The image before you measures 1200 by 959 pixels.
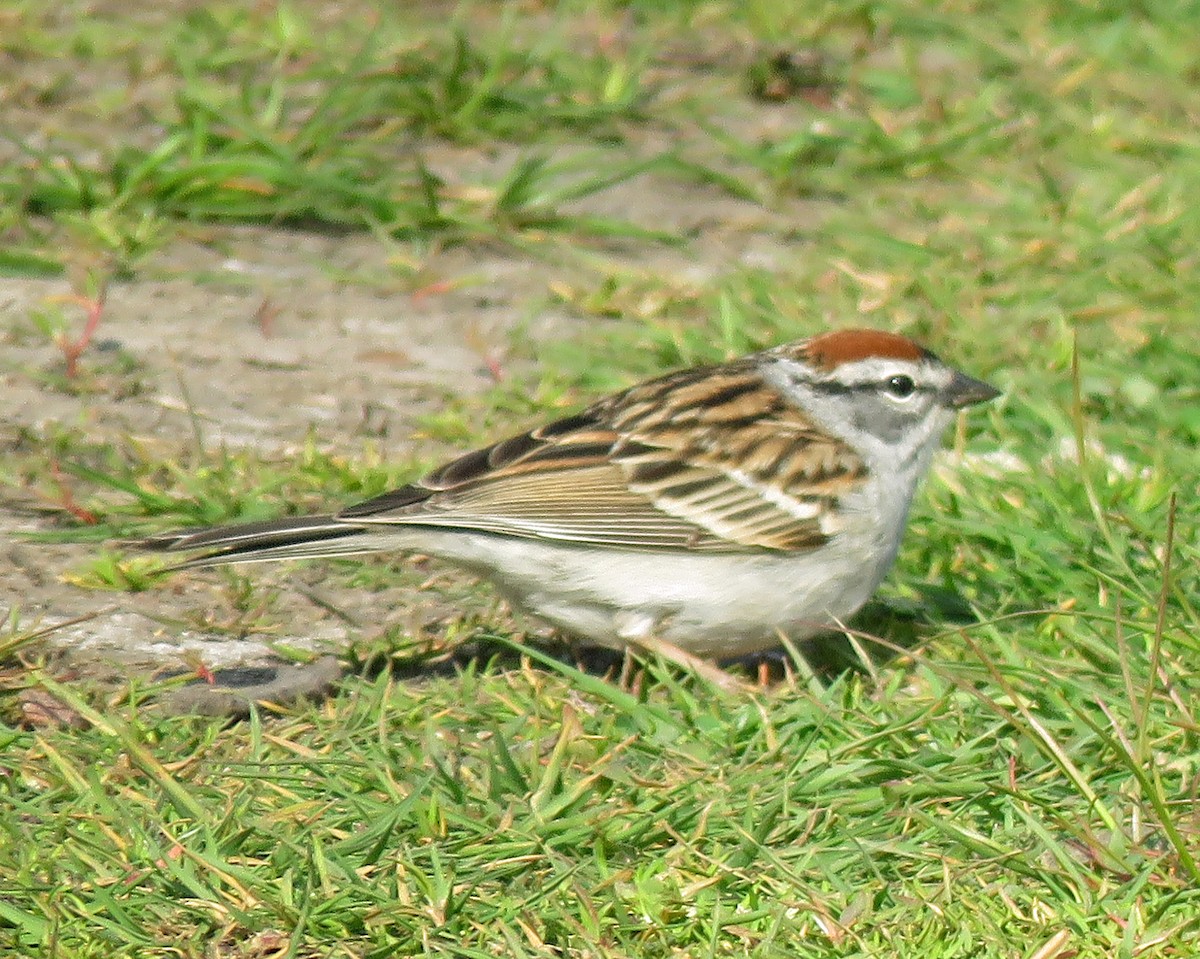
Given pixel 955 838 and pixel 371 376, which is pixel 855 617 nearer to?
pixel 955 838

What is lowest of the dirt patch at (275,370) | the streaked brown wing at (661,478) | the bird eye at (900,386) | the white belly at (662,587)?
the dirt patch at (275,370)

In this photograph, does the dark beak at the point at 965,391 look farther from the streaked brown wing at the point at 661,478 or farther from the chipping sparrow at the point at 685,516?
the streaked brown wing at the point at 661,478

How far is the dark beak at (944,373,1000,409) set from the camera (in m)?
5.09

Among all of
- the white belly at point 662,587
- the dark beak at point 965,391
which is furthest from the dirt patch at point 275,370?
the dark beak at point 965,391

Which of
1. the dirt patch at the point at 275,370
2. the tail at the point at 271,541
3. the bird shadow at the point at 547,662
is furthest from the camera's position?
the dirt patch at the point at 275,370

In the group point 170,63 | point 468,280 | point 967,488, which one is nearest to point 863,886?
point 967,488

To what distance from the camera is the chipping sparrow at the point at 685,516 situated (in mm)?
4699

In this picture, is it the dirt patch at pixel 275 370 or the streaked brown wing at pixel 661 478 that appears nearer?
the streaked brown wing at pixel 661 478

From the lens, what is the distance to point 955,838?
3770mm

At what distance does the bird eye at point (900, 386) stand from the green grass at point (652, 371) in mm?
466

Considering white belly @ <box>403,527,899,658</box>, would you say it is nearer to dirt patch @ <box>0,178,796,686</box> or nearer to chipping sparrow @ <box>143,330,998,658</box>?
chipping sparrow @ <box>143,330,998,658</box>

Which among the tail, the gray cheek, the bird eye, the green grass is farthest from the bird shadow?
the bird eye

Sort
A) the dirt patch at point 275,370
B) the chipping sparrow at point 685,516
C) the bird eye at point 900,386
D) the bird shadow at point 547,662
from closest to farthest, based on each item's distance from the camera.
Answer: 1. the bird shadow at point 547,662
2. the chipping sparrow at point 685,516
3. the dirt patch at point 275,370
4. the bird eye at point 900,386

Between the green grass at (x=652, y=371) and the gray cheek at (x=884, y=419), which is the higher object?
the gray cheek at (x=884, y=419)
